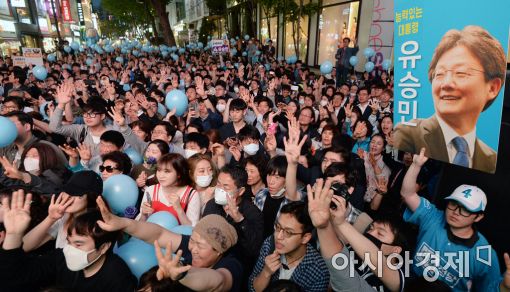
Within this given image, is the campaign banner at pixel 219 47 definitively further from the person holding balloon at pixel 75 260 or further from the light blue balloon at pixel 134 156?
the person holding balloon at pixel 75 260

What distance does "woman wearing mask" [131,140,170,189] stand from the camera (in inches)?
135

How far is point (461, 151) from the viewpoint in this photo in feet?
7.55

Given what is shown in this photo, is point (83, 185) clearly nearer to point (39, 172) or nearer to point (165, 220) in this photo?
point (165, 220)

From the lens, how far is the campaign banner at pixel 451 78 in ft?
6.71

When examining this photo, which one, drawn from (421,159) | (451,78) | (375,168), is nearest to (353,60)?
(375,168)

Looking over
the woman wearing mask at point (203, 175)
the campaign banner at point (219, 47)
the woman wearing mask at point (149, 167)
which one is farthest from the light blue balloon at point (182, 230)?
the campaign banner at point (219, 47)

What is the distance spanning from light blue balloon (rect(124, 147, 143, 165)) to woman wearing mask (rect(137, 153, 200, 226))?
112 cm

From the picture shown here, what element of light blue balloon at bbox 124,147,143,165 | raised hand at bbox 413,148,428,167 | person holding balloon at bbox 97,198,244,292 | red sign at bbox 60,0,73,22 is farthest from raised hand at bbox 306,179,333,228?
red sign at bbox 60,0,73,22

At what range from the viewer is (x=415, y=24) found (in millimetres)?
2459

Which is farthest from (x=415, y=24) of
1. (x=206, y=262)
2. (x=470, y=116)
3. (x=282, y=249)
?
(x=206, y=262)

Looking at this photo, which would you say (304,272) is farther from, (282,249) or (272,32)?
(272,32)

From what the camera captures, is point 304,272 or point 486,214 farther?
point 486,214

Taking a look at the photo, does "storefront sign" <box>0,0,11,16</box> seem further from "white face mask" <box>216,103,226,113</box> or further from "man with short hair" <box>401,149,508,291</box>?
"man with short hair" <box>401,149,508,291</box>

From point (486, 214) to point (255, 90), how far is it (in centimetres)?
534
